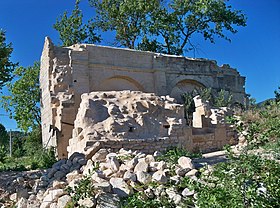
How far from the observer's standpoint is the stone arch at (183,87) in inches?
652

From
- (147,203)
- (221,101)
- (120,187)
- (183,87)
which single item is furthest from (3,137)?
(147,203)

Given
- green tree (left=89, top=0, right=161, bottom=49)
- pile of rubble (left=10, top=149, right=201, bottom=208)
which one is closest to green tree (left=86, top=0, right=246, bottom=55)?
green tree (left=89, top=0, right=161, bottom=49)

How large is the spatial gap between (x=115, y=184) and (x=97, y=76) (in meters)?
10.1

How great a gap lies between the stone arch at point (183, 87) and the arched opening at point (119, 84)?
210 cm

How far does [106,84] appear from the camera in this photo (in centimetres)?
1463

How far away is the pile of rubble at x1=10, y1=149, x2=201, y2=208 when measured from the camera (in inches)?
167

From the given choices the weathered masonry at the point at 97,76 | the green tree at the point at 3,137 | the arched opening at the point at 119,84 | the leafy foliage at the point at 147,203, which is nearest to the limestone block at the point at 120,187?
the leafy foliage at the point at 147,203

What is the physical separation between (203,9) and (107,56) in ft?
33.5

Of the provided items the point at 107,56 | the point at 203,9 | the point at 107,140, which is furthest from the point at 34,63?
the point at 107,140

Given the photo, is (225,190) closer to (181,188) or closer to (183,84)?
(181,188)

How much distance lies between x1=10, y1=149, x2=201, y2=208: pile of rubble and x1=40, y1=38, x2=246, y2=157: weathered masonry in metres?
6.97

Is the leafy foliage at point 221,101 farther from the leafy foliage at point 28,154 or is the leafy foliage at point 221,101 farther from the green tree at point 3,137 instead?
the green tree at point 3,137

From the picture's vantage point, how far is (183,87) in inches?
675

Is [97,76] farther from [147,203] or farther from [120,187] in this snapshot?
[147,203]
